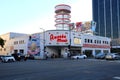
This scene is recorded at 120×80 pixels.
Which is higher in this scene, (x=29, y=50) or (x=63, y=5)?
(x=63, y=5)

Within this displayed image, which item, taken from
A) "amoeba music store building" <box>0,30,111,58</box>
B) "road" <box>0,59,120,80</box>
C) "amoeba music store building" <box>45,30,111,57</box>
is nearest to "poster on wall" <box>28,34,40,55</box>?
"amoeba music store building" <box>0,30,111,58</box>

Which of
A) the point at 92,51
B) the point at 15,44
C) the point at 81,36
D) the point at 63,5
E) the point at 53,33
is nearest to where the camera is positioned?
the point at 53,33

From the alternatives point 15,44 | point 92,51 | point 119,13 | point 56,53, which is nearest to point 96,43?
point 92,51

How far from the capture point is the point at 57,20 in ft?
321

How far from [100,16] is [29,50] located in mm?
74984

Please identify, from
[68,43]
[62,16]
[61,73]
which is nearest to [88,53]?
[68,43]

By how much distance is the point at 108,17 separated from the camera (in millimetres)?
132625

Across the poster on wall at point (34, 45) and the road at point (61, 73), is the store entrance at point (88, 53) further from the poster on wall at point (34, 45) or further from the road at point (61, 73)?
the road at point (61, 73)

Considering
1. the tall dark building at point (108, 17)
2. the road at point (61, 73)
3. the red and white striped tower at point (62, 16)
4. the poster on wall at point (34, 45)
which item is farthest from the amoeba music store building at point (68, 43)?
the tall dark building at point (108, 17)

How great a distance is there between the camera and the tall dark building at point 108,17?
131 m

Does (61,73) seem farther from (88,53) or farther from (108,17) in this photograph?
(108,17)

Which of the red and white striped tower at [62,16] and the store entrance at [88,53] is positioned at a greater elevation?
the red and white striped tower at [62,16]

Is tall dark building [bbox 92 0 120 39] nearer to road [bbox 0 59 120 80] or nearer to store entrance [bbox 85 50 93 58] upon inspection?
store entrance [bbox 85 50 93 58]

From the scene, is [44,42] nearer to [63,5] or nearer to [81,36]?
[81,36]
